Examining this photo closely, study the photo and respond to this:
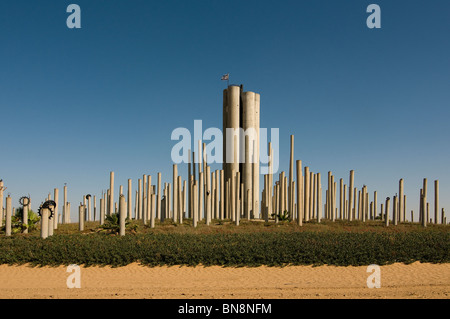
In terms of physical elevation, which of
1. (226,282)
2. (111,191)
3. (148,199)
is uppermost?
(111,191)

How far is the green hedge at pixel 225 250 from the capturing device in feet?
60.3

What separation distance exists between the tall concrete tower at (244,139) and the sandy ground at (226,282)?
671 inches

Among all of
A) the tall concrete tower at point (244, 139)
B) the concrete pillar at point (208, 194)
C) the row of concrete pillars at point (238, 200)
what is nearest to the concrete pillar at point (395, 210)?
the row of concrete pillars at point (238, 200)

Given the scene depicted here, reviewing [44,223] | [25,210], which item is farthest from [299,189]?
[25,210]

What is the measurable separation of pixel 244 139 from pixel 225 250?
18.0 m

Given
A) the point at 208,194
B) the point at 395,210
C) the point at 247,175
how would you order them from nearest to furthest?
the point at 208,194 < the point at 395,210 < the point at 247,175

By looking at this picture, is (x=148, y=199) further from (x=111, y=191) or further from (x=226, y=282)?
(x=226, y=282)

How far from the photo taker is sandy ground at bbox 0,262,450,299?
14562 millimetres

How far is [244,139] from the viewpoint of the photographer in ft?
117

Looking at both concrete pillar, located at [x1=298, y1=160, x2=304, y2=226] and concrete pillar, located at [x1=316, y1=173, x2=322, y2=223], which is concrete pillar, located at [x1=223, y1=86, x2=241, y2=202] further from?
concrete pillar, located at [x1=298, y1=160, x2=304, y2=226]

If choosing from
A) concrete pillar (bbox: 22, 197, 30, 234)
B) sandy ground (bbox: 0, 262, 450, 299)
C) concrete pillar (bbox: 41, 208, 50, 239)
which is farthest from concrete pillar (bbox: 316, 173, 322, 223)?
concrete pillar (bbox: 22, 197, 30, 234)

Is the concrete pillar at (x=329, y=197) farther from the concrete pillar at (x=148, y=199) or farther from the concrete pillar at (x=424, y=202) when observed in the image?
the concrete pillar at (x=148, y=199)
